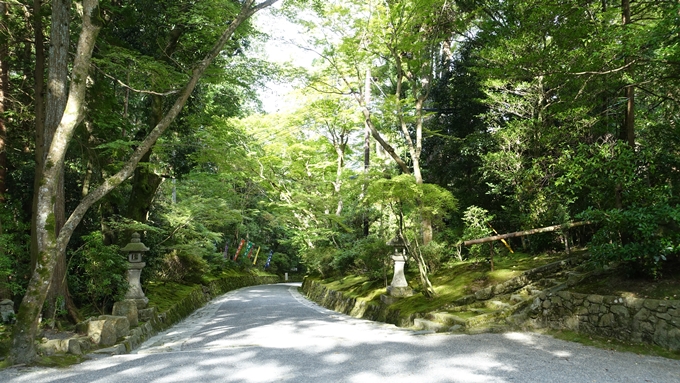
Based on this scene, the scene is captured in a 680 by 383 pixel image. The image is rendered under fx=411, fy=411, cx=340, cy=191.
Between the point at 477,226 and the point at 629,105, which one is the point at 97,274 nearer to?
the point at 477,226

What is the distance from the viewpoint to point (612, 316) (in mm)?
5414

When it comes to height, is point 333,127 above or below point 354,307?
above

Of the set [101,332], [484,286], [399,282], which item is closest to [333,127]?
[399,282]

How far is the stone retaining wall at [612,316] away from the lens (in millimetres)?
4816

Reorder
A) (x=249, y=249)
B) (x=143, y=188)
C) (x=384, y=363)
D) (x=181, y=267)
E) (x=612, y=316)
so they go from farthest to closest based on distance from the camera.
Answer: (x=249, y=249) → (x=181, y=267) → (x=143, y=188) → (x=612, y=316) → (x=384, y=363)

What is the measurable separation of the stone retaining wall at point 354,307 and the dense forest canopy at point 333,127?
1040 millimetres

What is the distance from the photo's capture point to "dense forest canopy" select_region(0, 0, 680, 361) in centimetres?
547

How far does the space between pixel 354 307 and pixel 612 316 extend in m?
6.84

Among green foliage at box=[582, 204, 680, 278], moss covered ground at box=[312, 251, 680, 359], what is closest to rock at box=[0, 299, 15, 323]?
moss covered ground at box=[312, 251, 680, 359]

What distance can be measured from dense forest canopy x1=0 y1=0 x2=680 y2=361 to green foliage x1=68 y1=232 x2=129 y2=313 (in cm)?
4

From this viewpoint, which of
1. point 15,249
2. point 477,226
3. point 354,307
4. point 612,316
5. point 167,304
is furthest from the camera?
point 354,307

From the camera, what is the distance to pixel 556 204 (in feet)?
28.9

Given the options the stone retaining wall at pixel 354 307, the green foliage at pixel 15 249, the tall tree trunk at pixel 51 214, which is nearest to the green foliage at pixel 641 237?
the stone retaining wall at pixel 354 307

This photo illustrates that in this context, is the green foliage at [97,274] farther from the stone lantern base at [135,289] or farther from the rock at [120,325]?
the rock at [120,325]
